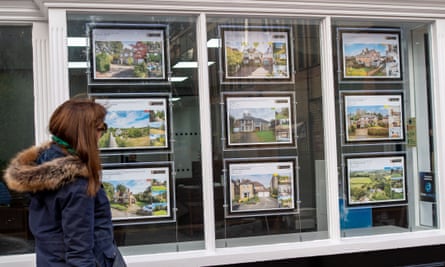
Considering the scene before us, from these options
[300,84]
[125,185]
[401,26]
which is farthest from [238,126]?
[401,26]

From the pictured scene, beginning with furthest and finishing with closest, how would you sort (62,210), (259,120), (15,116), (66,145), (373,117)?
(373,117), (259,120), (15,116), (66,145), (62,210)

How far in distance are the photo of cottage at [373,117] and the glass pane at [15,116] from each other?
2.97m

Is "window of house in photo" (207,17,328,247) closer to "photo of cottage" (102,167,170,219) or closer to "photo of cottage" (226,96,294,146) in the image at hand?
"photo of cottage" (226,96,294,146)

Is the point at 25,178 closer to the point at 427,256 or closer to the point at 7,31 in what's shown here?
the point at 7,31

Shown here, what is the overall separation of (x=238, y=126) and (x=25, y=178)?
2419mm

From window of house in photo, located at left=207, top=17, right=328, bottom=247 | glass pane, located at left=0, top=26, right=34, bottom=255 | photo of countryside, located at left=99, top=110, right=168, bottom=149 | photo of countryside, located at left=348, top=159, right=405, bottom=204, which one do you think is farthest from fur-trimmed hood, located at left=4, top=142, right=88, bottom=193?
photo of countryside, located at left=348, top=159, right=405, bottom=204

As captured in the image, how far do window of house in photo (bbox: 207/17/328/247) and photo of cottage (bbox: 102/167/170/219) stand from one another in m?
0.48

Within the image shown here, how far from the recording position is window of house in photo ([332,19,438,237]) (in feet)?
16.1

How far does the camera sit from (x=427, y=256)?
5.03 m

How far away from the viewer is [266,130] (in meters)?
4.72

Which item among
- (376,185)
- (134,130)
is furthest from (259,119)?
(376,185)

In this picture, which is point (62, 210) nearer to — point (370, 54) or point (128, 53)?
point (128, 53)

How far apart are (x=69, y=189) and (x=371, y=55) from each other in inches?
139

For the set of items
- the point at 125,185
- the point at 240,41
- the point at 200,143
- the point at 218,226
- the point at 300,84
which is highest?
the point at 240,41
